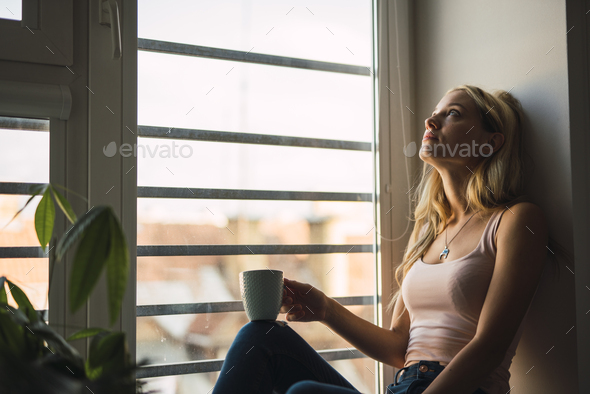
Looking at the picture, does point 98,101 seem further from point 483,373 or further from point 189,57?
point 483,373

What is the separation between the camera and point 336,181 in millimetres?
1423

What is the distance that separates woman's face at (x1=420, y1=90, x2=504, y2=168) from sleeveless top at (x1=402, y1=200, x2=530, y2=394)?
0.17 metres

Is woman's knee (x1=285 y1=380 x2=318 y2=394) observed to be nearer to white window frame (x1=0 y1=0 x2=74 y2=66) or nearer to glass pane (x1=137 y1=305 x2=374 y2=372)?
glass pane (x1=137 y1=305 x2=374 y2=372)

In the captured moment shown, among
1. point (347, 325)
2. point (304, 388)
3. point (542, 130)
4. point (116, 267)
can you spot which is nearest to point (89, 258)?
point (116, 267)

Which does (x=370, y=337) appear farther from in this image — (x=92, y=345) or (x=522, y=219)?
(x=92, y=345)

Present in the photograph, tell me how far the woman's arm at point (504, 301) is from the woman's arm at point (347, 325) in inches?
11.5

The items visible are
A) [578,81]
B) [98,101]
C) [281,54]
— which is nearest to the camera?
[578,81]

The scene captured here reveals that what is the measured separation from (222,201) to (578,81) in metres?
0.93

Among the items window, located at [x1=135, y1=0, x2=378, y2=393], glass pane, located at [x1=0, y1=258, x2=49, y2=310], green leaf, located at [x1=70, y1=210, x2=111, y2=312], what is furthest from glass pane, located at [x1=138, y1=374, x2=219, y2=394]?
green leaf, located at [x1=70, y1=210, x2=111, y2=312]

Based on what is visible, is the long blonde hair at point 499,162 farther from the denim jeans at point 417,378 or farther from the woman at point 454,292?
the denim jeans at point 417,378

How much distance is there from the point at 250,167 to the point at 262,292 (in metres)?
0.41

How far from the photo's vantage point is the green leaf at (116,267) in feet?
1.44

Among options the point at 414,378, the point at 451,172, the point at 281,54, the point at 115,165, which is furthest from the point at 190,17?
the point at 414,378

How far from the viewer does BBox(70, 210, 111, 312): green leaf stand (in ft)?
1.42
